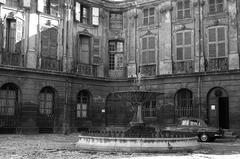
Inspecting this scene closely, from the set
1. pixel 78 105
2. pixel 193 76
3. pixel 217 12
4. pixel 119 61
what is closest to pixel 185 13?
pixel 217 12

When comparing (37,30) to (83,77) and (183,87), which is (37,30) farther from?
(183,87)

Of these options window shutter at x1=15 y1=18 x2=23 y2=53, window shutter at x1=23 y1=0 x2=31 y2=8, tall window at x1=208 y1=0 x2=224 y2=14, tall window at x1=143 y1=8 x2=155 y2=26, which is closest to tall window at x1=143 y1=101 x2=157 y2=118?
tall window at x1=143 y1=8 x2=155 y2=26

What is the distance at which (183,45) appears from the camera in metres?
23.8

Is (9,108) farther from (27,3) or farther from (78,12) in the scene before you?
(78,12)

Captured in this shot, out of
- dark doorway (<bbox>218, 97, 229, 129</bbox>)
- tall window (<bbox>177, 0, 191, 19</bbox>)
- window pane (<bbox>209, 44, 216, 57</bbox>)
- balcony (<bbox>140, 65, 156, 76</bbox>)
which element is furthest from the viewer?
balcony (<bbox>140, 65, 156, 76</bbox>)

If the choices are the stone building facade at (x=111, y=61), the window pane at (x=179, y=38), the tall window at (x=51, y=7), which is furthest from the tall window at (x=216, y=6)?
the tall window at (x=51, y=7)

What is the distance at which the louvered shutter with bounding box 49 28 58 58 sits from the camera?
2336 centimetres

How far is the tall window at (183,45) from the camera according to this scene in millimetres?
23609

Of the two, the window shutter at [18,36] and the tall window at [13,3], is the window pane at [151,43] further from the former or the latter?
the tall window at [13,3]

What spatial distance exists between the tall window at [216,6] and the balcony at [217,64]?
10.6 ft

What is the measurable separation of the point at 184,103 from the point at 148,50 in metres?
4.83

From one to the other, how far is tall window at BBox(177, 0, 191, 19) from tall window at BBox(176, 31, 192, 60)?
1.21 m

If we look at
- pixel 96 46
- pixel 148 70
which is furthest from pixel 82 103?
pixel 148 70

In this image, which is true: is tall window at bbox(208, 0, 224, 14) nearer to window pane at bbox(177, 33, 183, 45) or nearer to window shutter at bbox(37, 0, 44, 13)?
window pane at bbox(177, 33, 183, 45)
